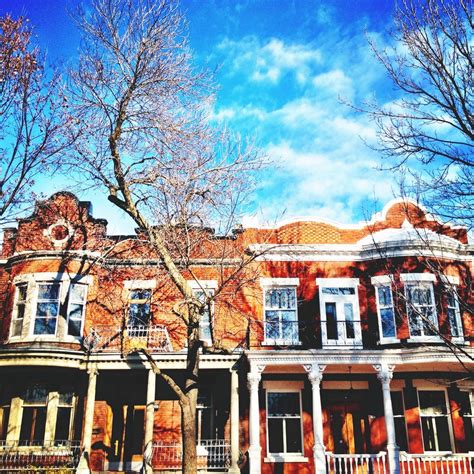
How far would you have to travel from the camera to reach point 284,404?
17766 mm

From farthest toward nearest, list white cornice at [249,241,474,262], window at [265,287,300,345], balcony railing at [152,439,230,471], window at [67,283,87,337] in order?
white cornice at [249,241,474,262] < window at [265,287,300,345] < window at [67,283,87,337] < balcony railing at [152,439,230,471]

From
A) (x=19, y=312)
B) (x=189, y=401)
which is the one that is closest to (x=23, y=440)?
(x=19, y=312)

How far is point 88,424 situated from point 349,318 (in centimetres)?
948

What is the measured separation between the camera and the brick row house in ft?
53.7

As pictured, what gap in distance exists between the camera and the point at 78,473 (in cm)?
1502

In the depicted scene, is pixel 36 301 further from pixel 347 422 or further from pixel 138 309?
pixel 347 422

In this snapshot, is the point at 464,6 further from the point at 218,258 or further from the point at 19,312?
the point at 19,312

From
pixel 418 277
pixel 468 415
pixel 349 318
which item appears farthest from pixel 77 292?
pixel 468 415

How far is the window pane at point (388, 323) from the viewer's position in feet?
58.2

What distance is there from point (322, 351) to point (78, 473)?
8.17 meters

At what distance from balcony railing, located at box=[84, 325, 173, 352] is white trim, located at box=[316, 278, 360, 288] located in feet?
19.2

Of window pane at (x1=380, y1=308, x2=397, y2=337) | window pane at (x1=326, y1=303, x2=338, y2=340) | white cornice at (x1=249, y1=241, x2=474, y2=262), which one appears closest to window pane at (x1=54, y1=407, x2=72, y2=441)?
white cornice at (x1=249, y1=241, x2=474, y2=262)

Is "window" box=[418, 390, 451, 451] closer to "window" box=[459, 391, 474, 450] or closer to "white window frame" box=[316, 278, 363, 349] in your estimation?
"window" box=[459, 391, 474, 450]

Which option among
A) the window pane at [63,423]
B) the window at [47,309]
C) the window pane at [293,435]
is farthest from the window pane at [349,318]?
the window at [47,309]
